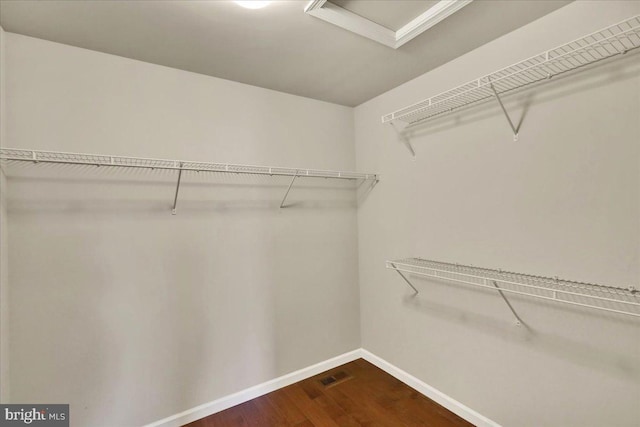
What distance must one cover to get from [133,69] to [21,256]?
126cm

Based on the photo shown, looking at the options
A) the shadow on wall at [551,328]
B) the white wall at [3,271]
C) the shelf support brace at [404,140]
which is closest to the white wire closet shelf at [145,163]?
the white wall at [3,271]

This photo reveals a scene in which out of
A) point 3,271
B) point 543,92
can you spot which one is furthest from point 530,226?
point 3,271

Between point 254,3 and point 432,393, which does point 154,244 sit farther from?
point 432,393

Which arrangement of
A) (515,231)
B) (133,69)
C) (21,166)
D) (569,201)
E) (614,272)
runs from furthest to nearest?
(133,69) < (515,231) < (21,166) < (569,201) < (614,272)

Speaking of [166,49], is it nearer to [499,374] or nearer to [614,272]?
[614,272]

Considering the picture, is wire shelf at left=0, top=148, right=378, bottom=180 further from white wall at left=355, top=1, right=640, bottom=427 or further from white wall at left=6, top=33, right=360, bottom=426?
white wall at left=355, top=1, right=640, bottom=427

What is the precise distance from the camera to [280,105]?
2426 mm

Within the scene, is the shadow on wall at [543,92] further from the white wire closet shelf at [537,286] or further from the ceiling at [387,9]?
the white wire closet shelf at [537,286]

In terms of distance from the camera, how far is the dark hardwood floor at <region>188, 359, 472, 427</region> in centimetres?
196

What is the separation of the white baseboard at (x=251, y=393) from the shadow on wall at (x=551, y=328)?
1.12 metres

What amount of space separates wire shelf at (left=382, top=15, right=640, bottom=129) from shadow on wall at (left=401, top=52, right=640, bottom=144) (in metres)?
0.03

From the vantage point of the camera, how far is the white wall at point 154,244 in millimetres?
1610

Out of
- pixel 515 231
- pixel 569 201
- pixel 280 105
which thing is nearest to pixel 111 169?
pixel 280 105

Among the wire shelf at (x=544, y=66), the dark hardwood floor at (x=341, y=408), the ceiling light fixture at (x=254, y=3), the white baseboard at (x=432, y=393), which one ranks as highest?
the ceiling light fixture at (x=254, y=3)
